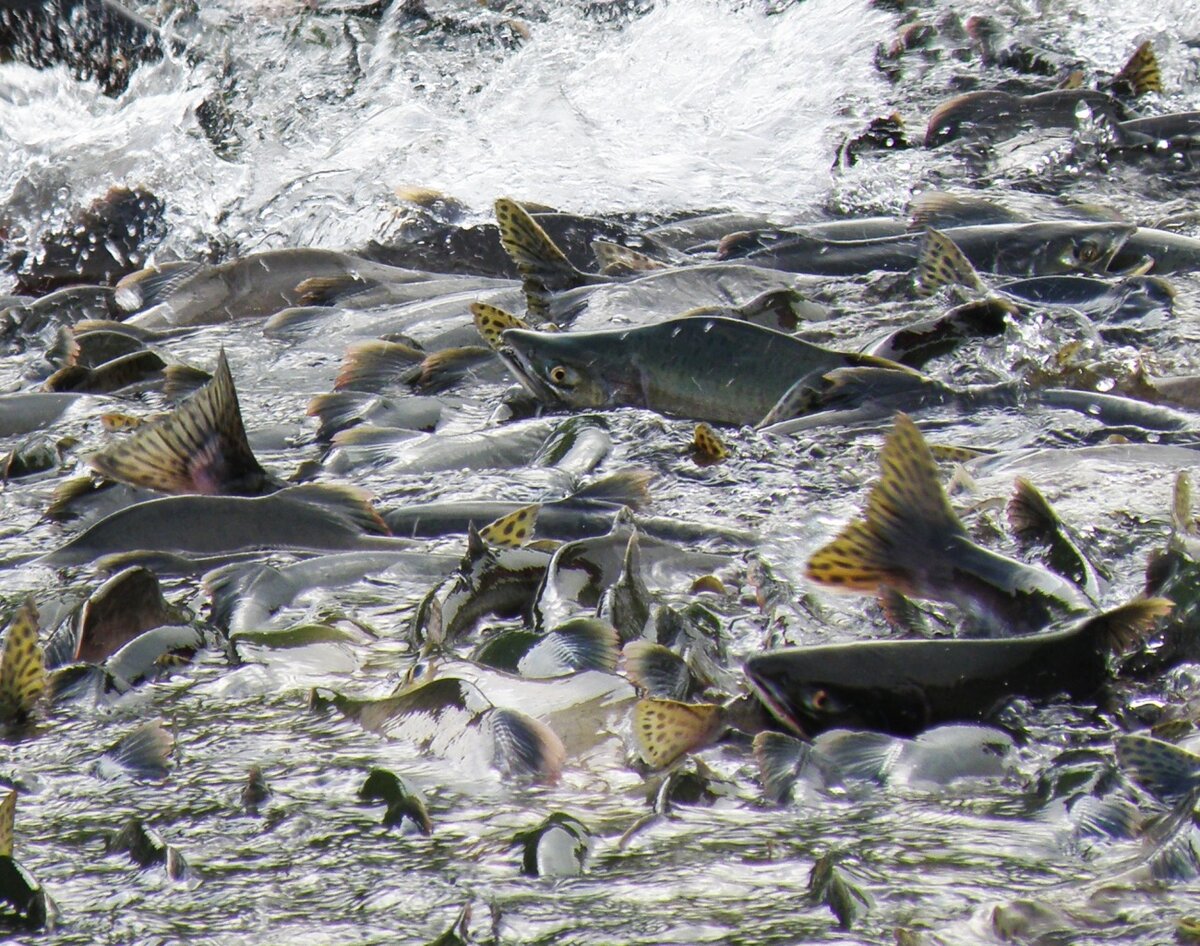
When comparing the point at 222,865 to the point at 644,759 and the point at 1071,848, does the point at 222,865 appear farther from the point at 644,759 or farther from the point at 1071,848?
the point at 1071,848

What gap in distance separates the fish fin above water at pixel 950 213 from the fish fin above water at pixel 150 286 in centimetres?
252

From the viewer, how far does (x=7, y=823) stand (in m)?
1.84

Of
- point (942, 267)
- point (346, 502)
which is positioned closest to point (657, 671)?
point (346, 502)

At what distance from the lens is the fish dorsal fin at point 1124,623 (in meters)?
2.07

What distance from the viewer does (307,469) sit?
3475mm

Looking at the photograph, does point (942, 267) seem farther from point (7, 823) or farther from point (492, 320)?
point (7, 823)

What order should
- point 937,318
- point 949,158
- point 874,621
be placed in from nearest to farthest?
point 874,621 → point 937,318 → point 949,158

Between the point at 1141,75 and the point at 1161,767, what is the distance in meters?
6.25

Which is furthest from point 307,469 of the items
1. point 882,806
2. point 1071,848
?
point 1071,848

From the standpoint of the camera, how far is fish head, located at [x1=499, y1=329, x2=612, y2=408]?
3703mm

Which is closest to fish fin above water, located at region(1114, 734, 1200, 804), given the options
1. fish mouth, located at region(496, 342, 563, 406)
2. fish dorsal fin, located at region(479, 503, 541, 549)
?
fish dorsal fin, located at region(479, 503, 541, 549)

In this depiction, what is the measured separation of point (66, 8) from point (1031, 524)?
6975mm

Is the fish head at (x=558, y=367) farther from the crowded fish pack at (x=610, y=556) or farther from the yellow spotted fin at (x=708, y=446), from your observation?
the yellow spotted fin at (x=708, y=446)

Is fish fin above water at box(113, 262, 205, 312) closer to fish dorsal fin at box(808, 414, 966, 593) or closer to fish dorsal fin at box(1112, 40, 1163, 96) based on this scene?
fish dorsal fin at box(808, 414, 966, 593)
